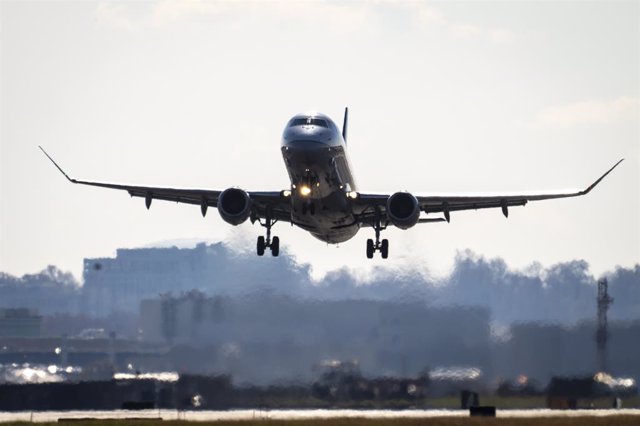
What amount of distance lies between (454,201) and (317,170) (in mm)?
7163

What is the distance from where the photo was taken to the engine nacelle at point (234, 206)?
187ft

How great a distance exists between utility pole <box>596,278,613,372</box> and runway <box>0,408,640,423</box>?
9.13 feet

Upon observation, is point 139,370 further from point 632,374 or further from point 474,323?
point 632,374

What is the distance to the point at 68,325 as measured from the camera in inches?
2955

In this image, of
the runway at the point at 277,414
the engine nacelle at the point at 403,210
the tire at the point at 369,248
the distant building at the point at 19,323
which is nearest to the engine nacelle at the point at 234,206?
the engine nacelle at the point at 403,210

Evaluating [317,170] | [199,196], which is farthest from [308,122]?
[199,196]

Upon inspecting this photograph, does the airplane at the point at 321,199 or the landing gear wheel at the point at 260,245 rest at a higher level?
the airplane at the point at 321,199

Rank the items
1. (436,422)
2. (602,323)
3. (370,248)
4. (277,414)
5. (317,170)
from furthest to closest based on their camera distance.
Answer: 1. (602,323)
2. (370,248)
3. (277,414)
4. (317,170)
5. (436,422)

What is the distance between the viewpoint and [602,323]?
67000mm

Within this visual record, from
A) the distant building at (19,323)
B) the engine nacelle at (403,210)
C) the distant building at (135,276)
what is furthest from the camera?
the distant building at (135,276)

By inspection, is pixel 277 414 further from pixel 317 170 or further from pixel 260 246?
pixel 317 170

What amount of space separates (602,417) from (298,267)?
1655cm

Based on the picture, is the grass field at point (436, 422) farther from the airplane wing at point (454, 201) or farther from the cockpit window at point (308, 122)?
the cockpit window at point (308, 122)

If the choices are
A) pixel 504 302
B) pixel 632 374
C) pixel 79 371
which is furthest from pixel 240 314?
pixel 632 374
